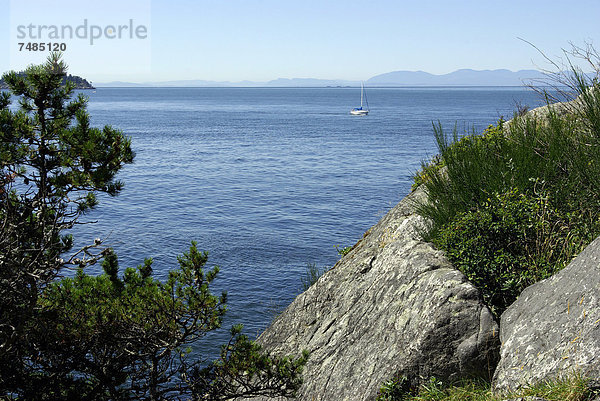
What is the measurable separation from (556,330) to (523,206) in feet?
8.68

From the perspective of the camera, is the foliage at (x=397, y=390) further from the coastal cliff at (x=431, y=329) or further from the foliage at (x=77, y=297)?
the foliage at (x=77, y=297)

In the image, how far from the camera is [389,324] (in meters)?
7.57

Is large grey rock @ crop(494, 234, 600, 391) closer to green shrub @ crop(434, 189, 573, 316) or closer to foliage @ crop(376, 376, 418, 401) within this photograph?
green shrub @ crop(434, 189, 573, 316)

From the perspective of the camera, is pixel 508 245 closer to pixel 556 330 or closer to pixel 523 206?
pixel 523 206

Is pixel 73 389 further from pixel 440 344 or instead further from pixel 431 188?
pixel 431 188

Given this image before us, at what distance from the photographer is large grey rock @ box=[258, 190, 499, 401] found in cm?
659

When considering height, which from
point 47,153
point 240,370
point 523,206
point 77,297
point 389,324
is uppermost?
point 47,153

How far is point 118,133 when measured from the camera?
24.2 feet

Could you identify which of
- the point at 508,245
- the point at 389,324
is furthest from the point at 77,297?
the point at 508,245

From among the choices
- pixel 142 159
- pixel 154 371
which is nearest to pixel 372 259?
pixel 154 371

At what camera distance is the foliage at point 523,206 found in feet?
24.3

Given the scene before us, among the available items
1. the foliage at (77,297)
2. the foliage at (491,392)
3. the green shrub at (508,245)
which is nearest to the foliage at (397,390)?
the foliage at (491,392)

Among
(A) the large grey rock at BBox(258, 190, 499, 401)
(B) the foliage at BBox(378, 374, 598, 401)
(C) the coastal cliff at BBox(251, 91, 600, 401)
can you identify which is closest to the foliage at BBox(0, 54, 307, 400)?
(A) the large grey rock at BBox(258, 190, 499, 401)

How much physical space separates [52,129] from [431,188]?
621 cm
